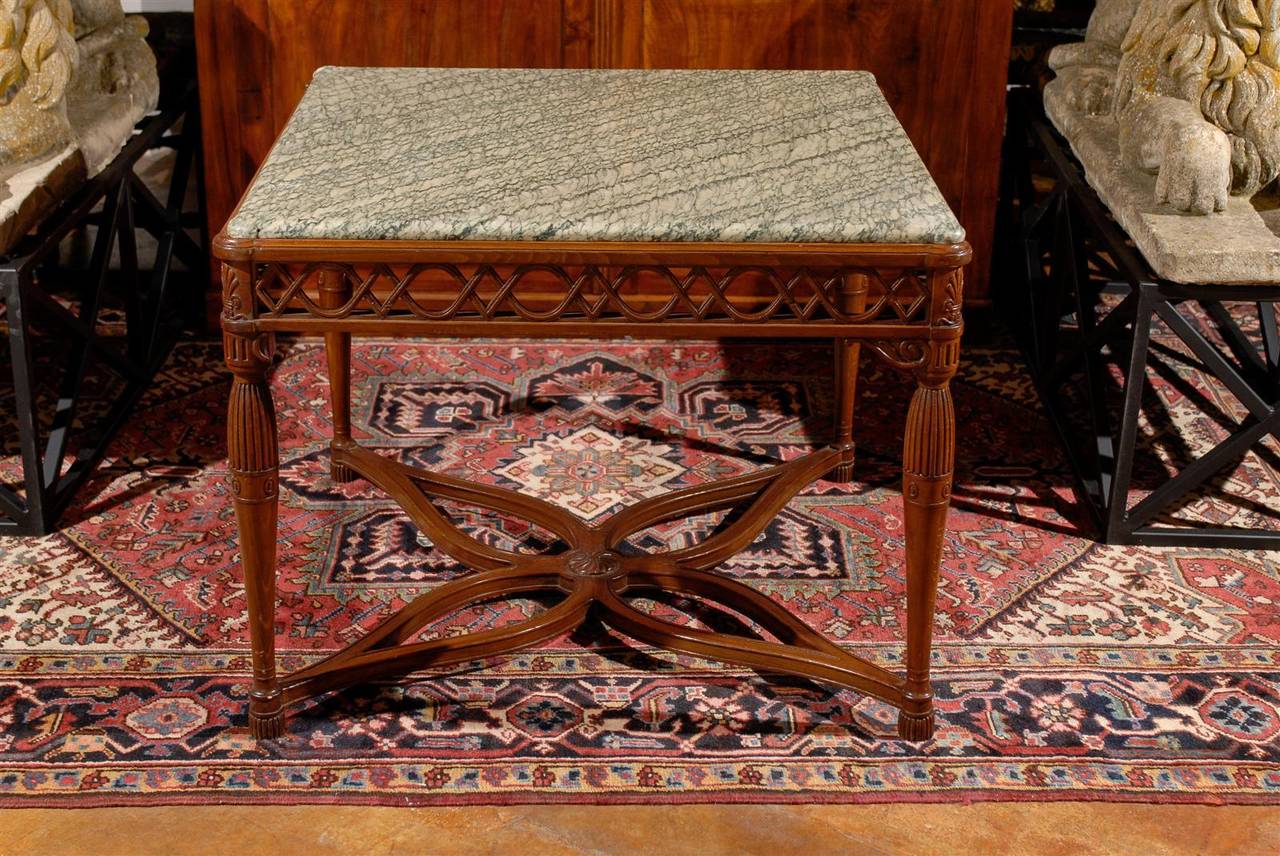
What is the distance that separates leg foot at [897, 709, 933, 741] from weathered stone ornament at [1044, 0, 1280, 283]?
1.07 meters

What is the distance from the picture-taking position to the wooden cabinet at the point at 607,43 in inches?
162

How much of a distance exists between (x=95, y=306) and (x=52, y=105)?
507 millimetres

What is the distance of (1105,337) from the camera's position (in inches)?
143

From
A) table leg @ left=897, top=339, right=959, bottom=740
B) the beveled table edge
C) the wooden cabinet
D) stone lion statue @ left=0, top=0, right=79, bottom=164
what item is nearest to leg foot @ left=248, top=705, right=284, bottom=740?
the beveled table edge

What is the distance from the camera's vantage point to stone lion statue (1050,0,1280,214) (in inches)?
129

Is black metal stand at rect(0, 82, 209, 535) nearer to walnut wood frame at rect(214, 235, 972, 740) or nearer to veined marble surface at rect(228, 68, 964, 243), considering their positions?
walnut wood frame at rect(214, 235, 972, 740)

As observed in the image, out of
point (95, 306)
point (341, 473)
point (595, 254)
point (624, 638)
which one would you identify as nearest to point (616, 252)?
point (595, 254)

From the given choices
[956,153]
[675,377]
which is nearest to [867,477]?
[675,377]

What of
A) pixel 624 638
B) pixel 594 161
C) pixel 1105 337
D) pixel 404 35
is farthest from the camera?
pixel 404 35

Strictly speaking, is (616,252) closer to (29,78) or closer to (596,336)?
(596,336)

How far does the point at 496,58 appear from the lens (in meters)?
4.20

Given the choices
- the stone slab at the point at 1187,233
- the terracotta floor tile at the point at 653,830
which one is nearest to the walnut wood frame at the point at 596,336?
the terracotta floor tile at the point at 653,830

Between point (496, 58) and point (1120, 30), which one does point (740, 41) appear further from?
point (1120, 30)

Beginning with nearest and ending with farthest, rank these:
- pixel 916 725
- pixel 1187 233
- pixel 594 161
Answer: pixel 594 161 < pixel 916 725 < pixel 1187 233
